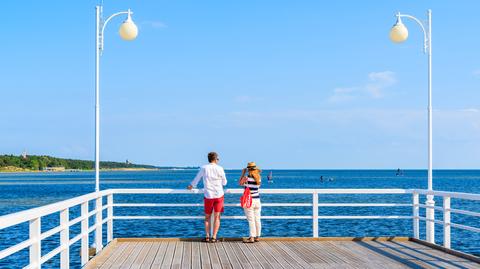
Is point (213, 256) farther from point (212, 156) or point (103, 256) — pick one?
point (212, 156)

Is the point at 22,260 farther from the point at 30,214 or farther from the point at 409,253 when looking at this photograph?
the point at 30,214

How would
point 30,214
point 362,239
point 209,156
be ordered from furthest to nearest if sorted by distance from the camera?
point 362,239 < point 209,156 < point 30,214

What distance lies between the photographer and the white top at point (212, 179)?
39.3 feet

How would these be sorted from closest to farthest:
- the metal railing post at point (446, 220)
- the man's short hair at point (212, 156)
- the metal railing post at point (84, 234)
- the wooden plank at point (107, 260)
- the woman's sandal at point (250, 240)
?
the metal railing post at point (84, 234)
the wooden plank at point (107, 260)
the metal railing post at point (446, 220)
the man's short hair at point (212, 156)
the woman's sandal at point (250, 240)

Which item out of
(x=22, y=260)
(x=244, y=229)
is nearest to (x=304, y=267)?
(x=22, y=260)

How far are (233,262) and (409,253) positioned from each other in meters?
3.01

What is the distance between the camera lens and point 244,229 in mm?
29109

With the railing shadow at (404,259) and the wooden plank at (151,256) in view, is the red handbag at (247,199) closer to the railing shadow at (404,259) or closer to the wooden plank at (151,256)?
the wooden plank at (151,256)

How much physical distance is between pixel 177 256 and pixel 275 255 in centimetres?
156

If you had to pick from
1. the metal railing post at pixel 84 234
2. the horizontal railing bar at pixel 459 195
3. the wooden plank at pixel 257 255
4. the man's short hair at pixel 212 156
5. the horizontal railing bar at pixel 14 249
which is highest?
the man's short hair at pixel 212 156

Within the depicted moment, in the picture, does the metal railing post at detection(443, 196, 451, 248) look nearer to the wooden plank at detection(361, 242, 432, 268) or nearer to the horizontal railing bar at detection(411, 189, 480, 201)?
the horizontal railing bar at detection(411, 189, 480, 201)

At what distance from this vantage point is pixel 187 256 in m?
10.8

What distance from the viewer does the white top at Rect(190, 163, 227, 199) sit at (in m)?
12.0

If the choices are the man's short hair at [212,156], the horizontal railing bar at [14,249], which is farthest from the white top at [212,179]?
the horizontal railing bar at [14,249]
